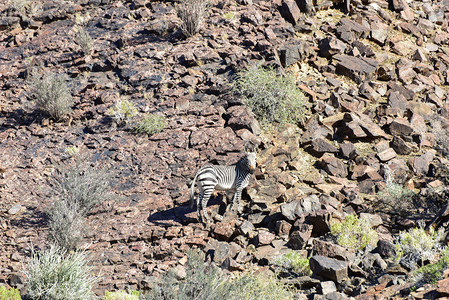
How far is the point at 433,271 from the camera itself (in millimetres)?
6980

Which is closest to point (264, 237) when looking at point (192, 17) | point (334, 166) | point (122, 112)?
point (334, 166)

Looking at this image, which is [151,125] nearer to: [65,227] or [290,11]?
[65,227]

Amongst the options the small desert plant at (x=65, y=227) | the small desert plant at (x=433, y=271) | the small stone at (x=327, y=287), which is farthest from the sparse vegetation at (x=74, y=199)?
the small desert plant at (x=433, y=271)

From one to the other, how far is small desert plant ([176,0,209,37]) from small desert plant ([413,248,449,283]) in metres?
10.5

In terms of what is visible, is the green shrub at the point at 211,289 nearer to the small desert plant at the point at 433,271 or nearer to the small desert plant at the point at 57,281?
the small desert plant at the point at 57,281

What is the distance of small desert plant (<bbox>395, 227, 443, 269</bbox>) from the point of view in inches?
303

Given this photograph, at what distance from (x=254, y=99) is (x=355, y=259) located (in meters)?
5.52

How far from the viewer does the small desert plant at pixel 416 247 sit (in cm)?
771

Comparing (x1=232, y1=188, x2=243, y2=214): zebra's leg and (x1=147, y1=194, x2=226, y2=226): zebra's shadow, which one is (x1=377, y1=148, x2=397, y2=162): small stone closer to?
(x1=232, y1=188, x2=243, y2=214): zebra's leg

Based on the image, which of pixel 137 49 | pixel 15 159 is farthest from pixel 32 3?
pixel 15 159

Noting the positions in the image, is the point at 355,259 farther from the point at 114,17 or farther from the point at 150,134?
the point at 114,17

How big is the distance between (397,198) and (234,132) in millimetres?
4158

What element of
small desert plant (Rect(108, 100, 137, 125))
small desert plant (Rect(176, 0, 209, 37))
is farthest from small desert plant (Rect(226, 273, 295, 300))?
small desert plant (Rect(176, 0, 209, 37))

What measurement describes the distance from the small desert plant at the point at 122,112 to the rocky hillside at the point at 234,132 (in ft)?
0.94
